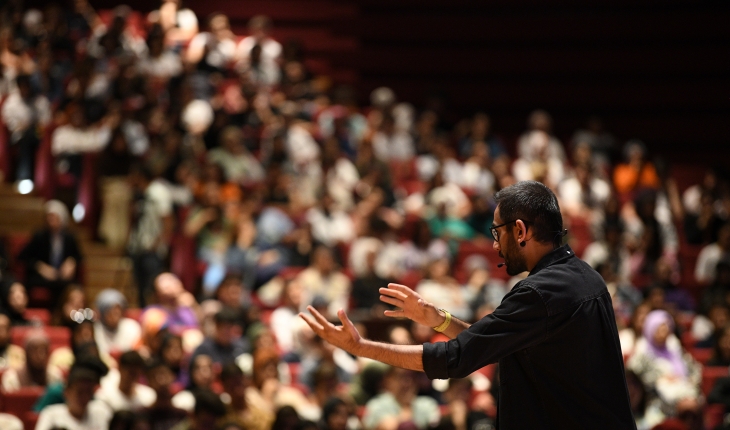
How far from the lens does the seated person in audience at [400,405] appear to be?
594 centimetres

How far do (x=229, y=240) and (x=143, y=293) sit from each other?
0.83 m

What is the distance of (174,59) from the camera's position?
419 inches

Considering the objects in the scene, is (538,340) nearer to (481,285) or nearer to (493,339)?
(493,339)

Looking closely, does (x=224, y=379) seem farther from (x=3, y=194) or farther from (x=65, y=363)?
(x=3, y=194)

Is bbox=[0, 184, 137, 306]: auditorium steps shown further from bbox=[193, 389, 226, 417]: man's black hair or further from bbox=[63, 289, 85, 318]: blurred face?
bbox=[193, 389, 226, 417]: man's black hair

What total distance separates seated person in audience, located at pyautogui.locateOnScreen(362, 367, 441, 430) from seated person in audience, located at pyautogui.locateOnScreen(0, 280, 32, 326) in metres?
2.41

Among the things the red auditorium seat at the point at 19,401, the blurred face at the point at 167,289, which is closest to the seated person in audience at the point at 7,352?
the red auditorium seat at the point at 19,401

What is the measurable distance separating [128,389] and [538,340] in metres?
3.41

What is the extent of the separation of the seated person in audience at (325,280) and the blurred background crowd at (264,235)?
0.08 feet

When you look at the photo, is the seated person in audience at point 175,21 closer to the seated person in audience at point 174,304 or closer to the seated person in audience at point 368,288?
the seated person in audience at point 368,288

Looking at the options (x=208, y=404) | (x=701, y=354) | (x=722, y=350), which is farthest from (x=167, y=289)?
(x=701, y=354)

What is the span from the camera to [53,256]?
738 cm

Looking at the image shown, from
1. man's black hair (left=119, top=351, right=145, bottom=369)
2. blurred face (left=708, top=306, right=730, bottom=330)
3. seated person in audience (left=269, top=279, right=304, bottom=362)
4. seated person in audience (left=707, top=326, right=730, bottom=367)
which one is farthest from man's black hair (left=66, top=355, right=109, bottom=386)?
blurred face (left=708, top=306, right=730, bottom=330)

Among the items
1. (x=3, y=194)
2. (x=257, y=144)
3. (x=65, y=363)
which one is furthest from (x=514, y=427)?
(x=257, y=144)
